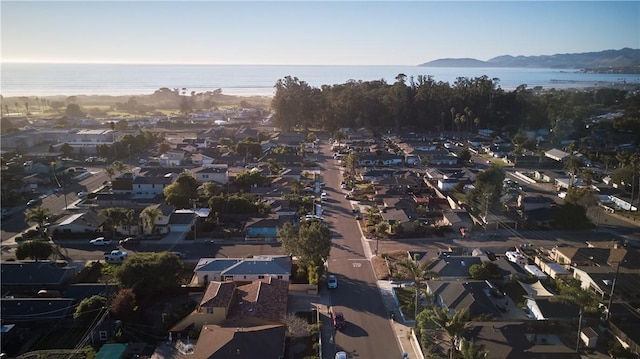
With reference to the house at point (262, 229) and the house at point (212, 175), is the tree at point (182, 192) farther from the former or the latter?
the house at point (262, 229)

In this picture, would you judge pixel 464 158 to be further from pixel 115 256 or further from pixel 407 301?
pixel 115 256

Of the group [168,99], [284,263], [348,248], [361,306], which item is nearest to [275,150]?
[348,248]

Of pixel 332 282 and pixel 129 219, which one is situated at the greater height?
pixel 129 219

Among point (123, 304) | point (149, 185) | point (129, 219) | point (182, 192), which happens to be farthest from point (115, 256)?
point (149, 185)

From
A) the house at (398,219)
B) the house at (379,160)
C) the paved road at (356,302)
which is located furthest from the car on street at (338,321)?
the house at (379,160)

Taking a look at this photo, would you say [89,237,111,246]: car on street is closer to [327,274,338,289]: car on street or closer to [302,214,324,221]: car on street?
[302,214,324,221]: car on street
